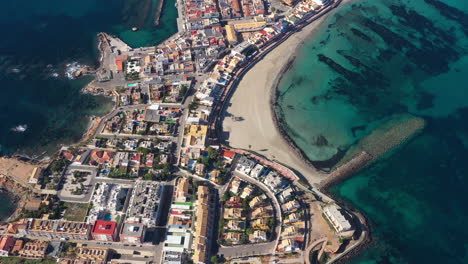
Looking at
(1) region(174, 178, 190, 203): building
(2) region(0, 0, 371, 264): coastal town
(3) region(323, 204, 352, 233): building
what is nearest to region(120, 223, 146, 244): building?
(2) region(0, 0, 371, 264): coastal town

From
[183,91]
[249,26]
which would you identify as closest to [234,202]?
[183,91]

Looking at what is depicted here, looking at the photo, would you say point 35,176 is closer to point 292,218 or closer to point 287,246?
point 287,246

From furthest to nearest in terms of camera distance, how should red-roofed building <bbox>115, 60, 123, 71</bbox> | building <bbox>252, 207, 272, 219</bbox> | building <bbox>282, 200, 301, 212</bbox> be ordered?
1. red-roofed building <bbox>115, 60, 123, 71</bbox>
2. building <bbox>282, 200, 301, 212</bbox>
3. building <bbox>252, 207, 272, 219</bbox>

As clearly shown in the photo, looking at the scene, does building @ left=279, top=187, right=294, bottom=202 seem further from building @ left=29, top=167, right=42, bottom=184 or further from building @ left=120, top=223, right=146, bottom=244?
building @ left=29, top=167, right=42, bottom=184

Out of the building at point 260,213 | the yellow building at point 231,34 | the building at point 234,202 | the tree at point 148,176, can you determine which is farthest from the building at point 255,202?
the yellow building at point 231,34

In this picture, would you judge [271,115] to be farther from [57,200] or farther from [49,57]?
[49,57]

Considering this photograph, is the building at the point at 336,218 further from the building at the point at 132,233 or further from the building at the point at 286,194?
the building at the point at 132,233
